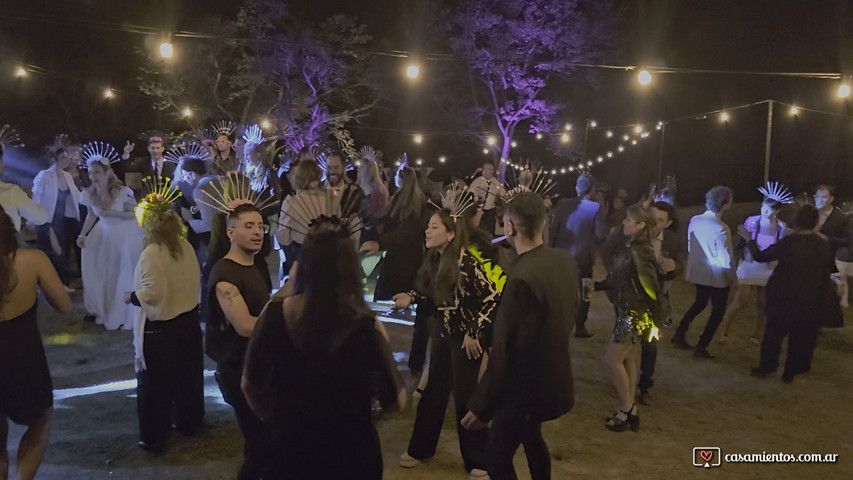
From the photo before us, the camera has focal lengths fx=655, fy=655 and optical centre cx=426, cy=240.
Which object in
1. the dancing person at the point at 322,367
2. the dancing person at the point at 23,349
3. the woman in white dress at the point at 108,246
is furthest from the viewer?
the woman in white dress at the point at 108,246

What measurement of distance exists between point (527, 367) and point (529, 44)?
20939 millimetres

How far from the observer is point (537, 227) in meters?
3.40

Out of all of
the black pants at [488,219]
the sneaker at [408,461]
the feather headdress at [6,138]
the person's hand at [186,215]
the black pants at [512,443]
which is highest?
the feather headdress at [6,138]

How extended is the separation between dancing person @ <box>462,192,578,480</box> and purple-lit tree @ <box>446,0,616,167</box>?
19.0m

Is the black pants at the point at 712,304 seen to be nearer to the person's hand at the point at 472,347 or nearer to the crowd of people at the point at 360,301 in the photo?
the crowd of people at the point at 360,301

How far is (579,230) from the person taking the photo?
7477 millimetres

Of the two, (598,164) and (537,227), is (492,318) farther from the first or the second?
(598,164)

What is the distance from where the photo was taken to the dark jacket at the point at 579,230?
7445mm

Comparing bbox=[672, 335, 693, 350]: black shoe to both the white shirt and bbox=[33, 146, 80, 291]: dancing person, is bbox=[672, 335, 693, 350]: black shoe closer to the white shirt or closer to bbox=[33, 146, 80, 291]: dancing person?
the white shirt

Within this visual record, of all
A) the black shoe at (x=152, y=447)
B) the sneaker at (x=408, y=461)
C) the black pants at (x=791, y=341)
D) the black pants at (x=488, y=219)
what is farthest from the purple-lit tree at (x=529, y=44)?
the black shoe at (x=152, y=447)

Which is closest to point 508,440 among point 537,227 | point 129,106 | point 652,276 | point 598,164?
point 537,227

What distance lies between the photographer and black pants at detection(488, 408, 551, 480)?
3.27 meters

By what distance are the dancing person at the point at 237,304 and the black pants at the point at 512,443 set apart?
47.6 inches

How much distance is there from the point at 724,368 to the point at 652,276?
255cm
